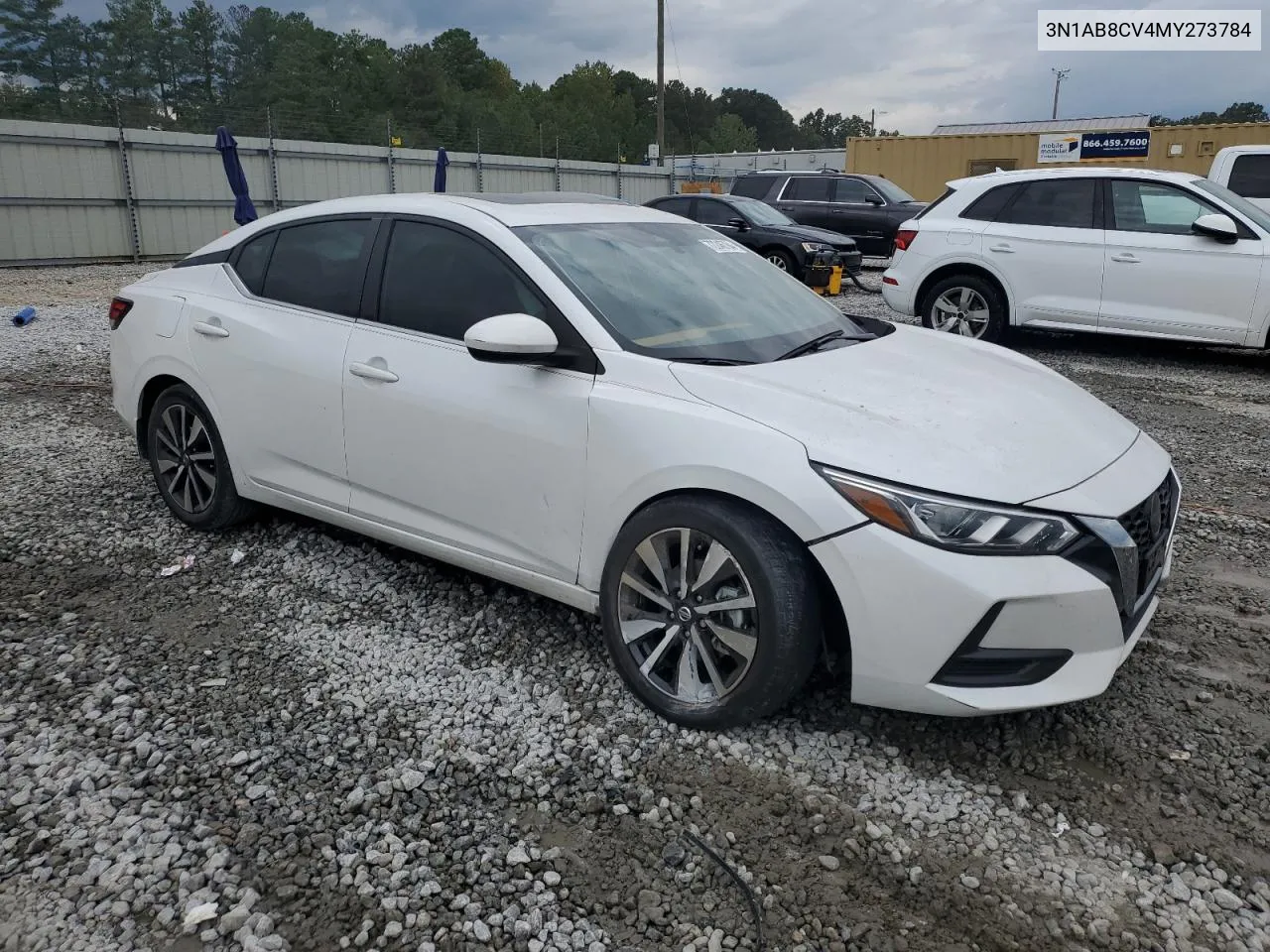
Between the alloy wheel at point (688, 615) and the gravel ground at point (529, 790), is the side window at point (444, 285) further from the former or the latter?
the gravel ground at point (529, 790)

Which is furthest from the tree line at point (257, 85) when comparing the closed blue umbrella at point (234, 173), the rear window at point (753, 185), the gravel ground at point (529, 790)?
the gravel ground at point (529, 790)

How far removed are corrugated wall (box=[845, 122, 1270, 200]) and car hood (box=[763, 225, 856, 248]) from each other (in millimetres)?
13166

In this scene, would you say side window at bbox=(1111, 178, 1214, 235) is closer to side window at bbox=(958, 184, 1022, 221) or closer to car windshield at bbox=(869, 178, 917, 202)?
side window at bbox=(958, 184, 1022, 221)

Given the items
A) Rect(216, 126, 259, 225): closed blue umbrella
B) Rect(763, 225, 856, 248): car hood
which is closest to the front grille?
Rect(763, 225, 856, 248): car hood

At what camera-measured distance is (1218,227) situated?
8.05 m

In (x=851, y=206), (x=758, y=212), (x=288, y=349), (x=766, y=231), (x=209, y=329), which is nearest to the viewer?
(x=288, y=349)

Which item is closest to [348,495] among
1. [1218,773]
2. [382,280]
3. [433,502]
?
[433,502]

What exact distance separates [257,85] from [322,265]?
38403 mm

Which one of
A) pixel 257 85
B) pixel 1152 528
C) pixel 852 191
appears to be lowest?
pixel 1152 528

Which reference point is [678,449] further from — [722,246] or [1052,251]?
[1052,251]

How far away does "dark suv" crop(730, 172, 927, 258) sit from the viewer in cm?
1719

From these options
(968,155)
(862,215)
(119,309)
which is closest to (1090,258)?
(119,309)

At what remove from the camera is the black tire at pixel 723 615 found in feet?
8.88

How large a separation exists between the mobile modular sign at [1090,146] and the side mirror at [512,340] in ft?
86.6
